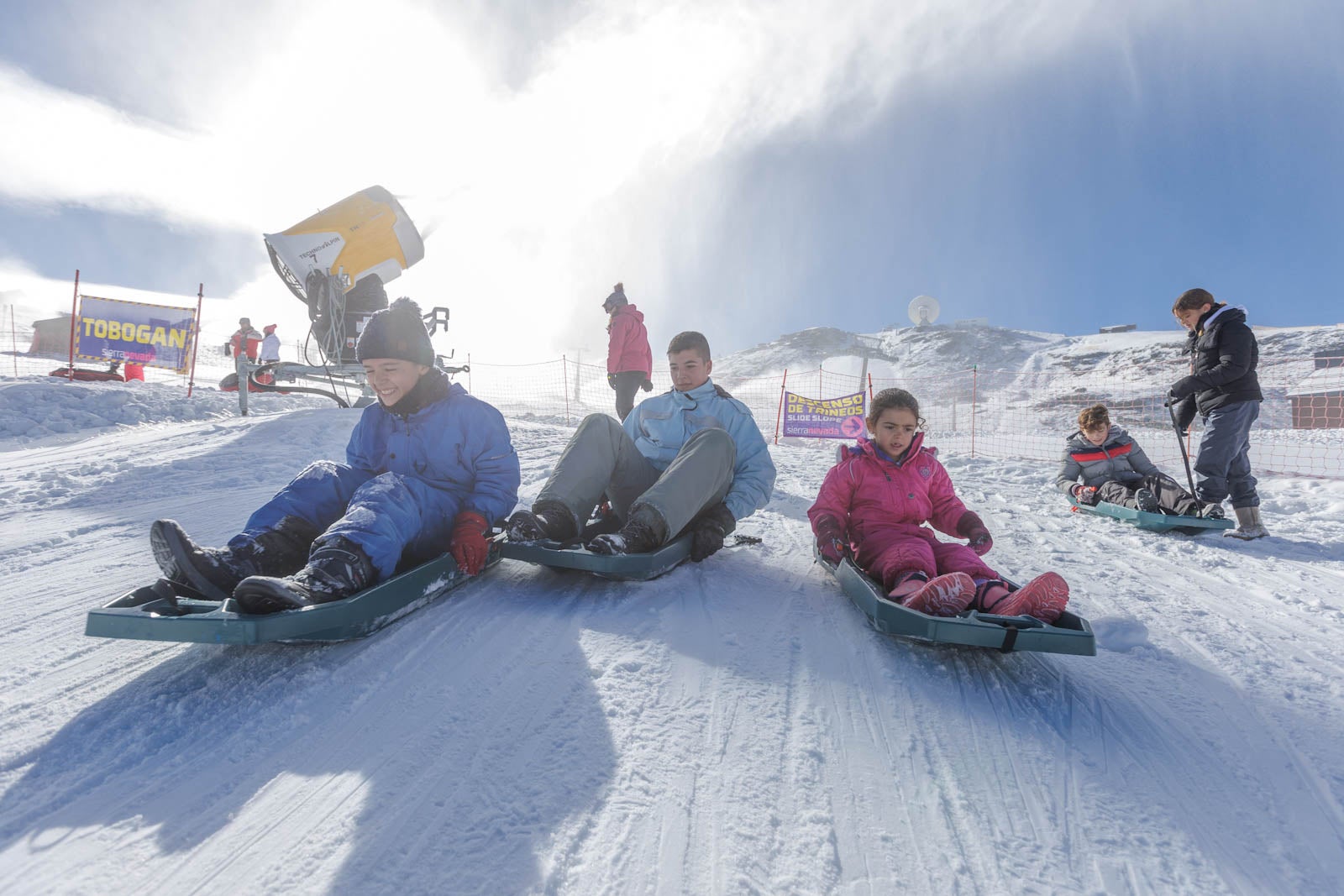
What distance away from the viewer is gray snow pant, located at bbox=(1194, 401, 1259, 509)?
389 centimetres

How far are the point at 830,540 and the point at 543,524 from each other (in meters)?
1.06

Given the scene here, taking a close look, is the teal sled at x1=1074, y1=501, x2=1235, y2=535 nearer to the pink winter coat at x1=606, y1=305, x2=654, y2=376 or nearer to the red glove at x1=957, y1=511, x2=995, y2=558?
the red glove at x1=957, y1=511, x2=995, y2=558

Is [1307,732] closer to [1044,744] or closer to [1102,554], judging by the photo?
[1044,744]

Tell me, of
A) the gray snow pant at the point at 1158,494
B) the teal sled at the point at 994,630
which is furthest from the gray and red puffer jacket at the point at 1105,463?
the teal sled at the point at 994,630

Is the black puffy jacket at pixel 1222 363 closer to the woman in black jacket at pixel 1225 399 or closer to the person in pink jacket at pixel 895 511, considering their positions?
the woman in black jacket at pixel 1225 399

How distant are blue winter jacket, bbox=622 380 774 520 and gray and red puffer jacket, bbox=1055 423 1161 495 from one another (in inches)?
135

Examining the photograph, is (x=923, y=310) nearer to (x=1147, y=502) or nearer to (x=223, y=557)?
(x=1147, y=502)

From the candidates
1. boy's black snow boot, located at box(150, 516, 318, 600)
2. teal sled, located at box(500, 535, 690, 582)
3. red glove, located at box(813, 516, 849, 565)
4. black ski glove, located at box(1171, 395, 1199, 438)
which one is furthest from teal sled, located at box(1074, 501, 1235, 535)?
boy's black snow boot, located at box(150, 516, 318, 600)

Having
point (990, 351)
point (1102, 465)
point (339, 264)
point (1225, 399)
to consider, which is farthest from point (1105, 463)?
point (990, 351)

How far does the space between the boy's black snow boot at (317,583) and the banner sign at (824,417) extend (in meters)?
9.33

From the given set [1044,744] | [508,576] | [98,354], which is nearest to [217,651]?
[508,576]

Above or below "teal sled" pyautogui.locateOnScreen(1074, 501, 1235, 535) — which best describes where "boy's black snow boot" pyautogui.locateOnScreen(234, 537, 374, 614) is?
below

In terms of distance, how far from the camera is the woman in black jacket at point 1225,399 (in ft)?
12.6

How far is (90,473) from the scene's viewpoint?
4156 mm
